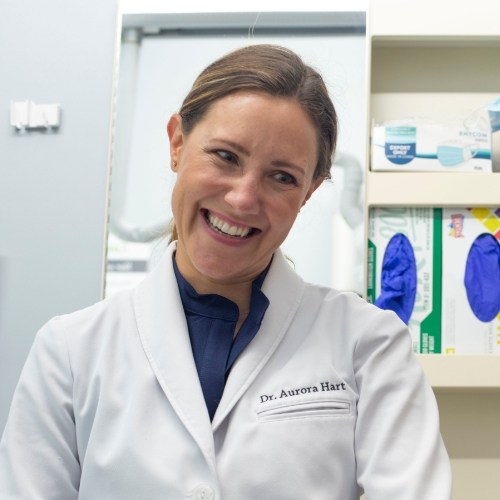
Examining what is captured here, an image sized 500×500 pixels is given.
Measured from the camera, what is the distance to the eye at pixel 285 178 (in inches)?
38.3

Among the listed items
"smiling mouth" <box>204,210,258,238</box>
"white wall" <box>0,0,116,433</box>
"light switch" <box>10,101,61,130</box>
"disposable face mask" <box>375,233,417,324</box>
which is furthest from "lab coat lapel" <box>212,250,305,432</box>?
"light switch" <box>10,101,61,130</box>

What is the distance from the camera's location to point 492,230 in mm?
1715

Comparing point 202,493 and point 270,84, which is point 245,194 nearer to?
point 270,84

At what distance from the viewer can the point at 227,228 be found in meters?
0.98

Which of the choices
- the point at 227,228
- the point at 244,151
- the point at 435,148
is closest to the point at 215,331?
the point at 227,228

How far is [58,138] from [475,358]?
1.09m

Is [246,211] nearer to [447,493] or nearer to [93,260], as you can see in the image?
[447,493]

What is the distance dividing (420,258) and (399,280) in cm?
7

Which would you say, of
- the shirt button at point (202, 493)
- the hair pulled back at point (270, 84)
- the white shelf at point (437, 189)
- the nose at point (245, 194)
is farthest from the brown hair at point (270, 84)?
the white shelf at point (437, 189)

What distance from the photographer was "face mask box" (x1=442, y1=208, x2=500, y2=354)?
1691 millimetres

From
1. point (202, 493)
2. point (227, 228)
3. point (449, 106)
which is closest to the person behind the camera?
point (202, 493)

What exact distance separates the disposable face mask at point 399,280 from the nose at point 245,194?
0.81 m

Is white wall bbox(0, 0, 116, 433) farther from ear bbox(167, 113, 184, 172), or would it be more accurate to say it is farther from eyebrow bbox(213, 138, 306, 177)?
eyebrow bbox(213, 138, 306, 177)

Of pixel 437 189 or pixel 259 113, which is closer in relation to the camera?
pixel 259 113
